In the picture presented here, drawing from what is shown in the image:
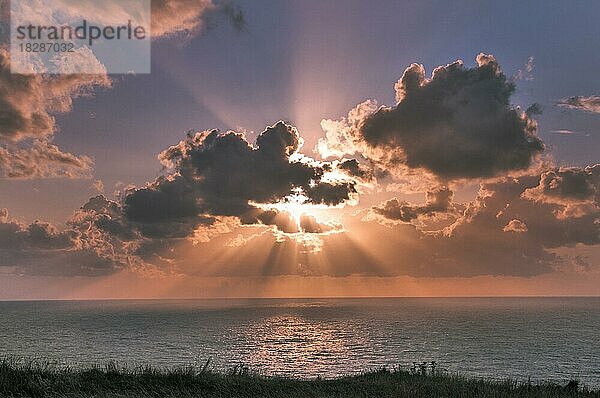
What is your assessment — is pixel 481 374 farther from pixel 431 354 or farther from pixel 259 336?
pixel 259 336

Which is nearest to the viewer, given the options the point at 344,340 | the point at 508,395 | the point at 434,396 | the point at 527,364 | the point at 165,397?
the point at 165,397

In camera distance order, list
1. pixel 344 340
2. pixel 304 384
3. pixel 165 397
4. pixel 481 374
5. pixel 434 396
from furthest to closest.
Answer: pixel 344 340
pixel 481 374
pixel 304 384
pixel 434 396
pixel 165 397

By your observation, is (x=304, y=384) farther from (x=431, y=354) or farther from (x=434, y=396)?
(x=431, y=354)

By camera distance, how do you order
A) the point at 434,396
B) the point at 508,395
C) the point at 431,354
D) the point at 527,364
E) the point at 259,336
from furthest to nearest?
1. the point at 259,336
2. the point at 431,354
3. the point at 527,364
4. the point at 508,395
5. the point at 434,396

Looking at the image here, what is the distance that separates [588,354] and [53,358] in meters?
97.2

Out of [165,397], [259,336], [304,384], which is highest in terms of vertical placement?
[165,397]

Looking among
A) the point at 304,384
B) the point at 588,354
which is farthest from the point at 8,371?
the point at 588,354

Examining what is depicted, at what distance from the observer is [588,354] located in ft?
306

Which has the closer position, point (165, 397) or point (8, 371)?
point (165, 397)

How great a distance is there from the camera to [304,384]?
3825 cm

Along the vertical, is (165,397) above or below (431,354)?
above

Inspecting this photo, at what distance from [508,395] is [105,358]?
72226 millimetres

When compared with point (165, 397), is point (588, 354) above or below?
below

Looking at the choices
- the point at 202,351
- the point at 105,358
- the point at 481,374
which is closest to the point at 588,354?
the point at 481,374
